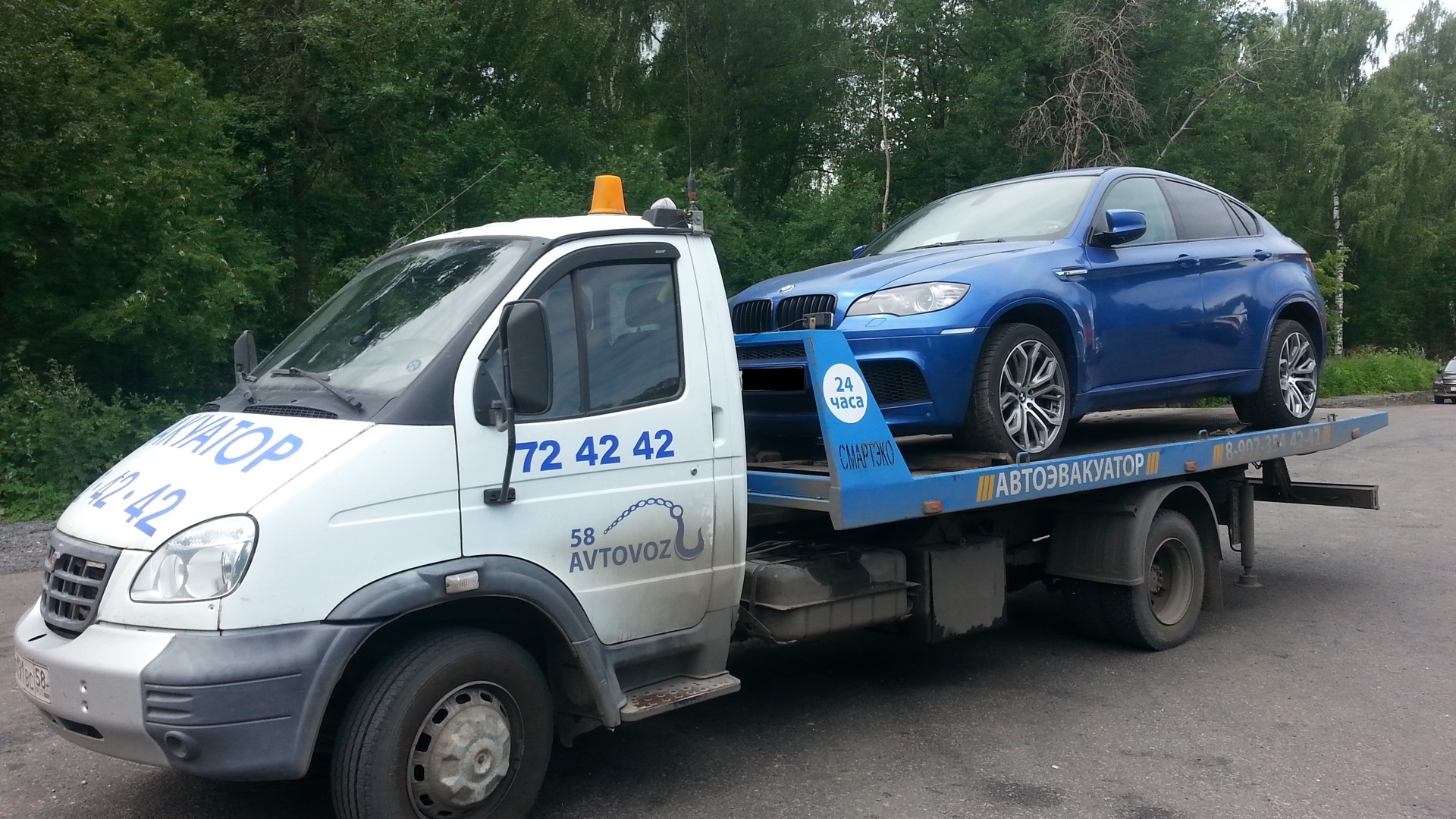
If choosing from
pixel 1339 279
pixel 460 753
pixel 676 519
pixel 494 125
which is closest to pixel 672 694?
pixel 676 519

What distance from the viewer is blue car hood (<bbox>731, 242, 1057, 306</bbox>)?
18.2 feet

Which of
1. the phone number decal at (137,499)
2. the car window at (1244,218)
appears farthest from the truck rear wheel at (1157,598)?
the phone number decal at (137,499)

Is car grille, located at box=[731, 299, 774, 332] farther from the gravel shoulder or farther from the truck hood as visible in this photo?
the gravel shoulder

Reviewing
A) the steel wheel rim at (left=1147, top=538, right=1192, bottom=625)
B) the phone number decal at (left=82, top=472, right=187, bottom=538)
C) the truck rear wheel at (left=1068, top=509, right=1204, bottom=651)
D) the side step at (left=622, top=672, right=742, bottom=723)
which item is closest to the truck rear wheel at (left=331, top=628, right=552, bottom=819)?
the side step at (left=622, top=672, right=742, bottom=723)

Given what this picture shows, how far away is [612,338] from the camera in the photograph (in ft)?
13.8

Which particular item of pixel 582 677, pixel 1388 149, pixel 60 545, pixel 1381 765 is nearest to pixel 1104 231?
pixel 1381 765

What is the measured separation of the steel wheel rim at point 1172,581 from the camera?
685 cm

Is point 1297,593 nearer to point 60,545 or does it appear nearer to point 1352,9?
point 60,545

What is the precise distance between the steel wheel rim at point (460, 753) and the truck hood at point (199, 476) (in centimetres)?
91

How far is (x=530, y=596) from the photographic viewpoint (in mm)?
3814

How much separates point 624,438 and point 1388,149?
4483cm

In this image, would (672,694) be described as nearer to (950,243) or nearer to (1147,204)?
(950,243)

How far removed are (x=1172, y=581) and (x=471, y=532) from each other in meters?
4.87

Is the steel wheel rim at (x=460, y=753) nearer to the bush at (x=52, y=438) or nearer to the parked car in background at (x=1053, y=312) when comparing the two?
the parked car in background at (x=1053, y=312)
